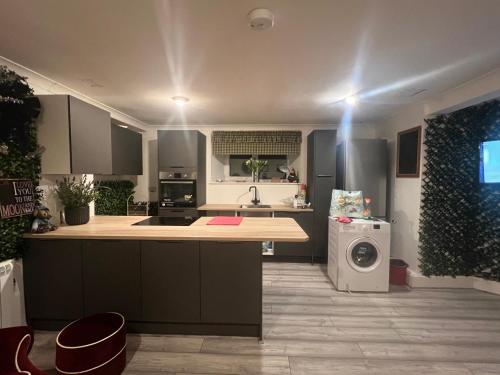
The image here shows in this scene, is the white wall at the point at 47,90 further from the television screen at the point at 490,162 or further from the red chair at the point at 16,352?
the television screen at the point at 490,162

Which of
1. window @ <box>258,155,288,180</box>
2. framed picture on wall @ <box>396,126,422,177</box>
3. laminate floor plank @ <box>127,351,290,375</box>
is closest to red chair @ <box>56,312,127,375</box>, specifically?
laminate floor plank @ <box>127,351,290,375</box>

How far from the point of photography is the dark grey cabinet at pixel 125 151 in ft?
11.2

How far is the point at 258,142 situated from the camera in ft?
14.1

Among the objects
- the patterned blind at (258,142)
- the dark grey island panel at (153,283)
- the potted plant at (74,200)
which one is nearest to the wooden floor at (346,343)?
the dark grey island panel at (153,283)

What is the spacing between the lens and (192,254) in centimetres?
201

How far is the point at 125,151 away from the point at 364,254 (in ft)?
12.0

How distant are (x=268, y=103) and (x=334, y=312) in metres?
2.52

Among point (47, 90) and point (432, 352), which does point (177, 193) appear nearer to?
point (47, 90)

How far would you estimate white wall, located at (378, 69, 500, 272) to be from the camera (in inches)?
91.0

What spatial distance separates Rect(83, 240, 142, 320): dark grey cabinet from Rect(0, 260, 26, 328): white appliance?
509mm

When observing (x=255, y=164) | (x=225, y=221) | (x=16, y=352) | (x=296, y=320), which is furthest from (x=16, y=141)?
(x=255, y=164)

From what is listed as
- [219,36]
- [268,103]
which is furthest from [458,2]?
[268,103]

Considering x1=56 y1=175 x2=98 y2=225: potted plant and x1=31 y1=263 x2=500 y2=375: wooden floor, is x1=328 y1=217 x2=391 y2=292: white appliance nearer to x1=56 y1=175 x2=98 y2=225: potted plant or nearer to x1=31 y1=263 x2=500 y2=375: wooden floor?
x1=31 y1=263 x2=500 y2=375: wooden floor

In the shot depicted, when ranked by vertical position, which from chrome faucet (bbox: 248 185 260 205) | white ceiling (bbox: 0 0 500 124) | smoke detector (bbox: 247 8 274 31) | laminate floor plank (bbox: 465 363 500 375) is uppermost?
white ceiling (bbox: 0 0 500 124)
